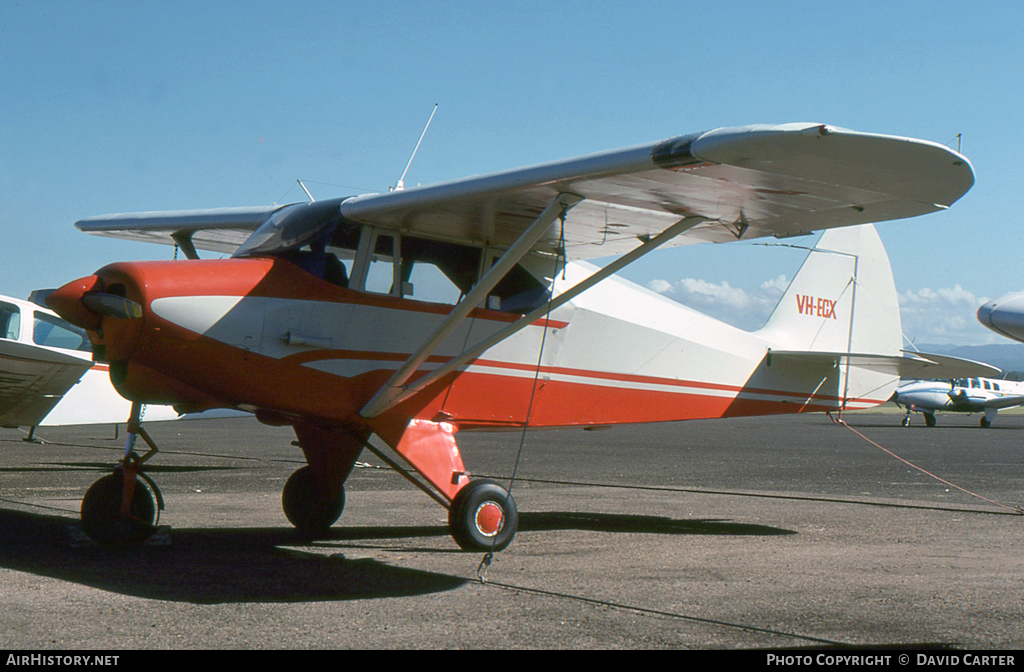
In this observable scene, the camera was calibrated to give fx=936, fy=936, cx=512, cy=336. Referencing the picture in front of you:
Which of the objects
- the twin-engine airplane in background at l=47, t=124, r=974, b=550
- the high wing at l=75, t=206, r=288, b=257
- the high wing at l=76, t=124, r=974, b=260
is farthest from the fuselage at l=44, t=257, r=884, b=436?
the high wing at l=75, t=206, r=288, b=257

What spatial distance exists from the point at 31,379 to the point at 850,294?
1045 centimetres

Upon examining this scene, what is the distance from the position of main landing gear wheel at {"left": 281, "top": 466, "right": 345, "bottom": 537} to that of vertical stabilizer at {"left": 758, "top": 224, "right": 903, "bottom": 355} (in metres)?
5.54

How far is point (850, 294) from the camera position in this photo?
35.1 feet

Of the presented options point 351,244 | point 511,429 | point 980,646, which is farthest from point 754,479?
point 980,646

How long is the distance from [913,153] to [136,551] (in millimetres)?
5864

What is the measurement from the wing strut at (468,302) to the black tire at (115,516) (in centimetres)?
179

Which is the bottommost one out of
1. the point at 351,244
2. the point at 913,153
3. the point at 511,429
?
the point at 511,429

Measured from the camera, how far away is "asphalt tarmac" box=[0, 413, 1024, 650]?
451 cm

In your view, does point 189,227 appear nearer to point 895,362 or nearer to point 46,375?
point 46,375

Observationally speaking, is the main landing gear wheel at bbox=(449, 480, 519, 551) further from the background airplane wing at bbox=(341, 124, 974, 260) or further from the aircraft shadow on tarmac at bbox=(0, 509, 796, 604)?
the background airplane wing at bbox=(341, 124, 974, 260)

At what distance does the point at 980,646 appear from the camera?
14.0 ft
